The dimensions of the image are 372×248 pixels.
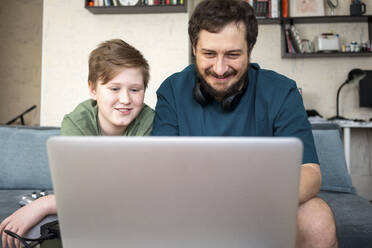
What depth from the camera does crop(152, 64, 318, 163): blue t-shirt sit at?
111 cm

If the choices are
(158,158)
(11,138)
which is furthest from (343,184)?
(11,138)

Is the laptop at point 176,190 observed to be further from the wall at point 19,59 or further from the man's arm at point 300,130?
the wall at point 19,59

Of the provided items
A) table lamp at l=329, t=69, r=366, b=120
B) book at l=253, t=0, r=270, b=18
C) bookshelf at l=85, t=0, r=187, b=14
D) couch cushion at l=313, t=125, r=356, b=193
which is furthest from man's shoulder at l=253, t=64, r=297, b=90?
table lamp at l=329, t=69, r=366, b=120

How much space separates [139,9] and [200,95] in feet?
6.81

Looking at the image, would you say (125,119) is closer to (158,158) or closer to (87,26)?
(158,158)

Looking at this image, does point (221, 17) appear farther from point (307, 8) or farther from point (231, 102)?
point (307, 8)

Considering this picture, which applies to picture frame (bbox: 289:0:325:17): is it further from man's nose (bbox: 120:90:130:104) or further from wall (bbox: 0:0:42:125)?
wall (bbox: 0:0:42:125)

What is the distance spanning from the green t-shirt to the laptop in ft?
2.26

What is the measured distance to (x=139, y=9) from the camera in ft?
9.78

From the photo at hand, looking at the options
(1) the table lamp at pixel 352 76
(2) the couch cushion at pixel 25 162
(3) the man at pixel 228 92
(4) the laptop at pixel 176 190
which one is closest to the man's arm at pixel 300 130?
(3) the man at pixel 228 92

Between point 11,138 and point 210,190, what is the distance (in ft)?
5.19

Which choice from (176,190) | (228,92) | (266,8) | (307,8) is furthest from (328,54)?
(176,190)

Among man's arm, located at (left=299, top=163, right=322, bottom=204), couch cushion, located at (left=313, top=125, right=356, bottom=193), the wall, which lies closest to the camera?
man's arm, located at (left=299, top=163, right=322, bottom=204)

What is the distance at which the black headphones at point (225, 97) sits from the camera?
1.16 m
